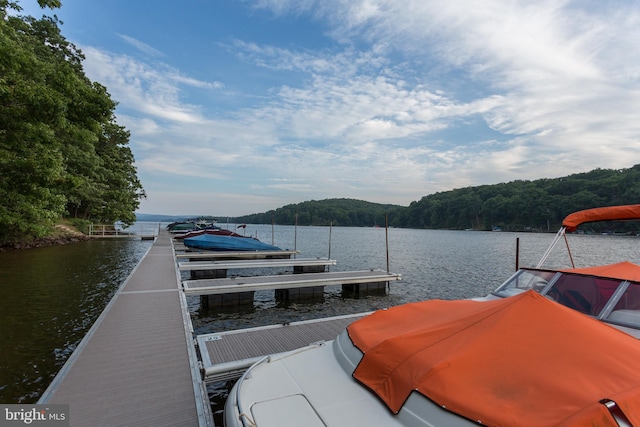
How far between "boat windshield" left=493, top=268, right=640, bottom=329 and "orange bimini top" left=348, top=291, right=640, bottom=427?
143 centimetres

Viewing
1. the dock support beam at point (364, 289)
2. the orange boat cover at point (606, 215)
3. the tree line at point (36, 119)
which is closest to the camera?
the orange boat cover at point (606, 215)

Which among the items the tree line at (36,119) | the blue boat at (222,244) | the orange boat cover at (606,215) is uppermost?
the tree line at (36,119)

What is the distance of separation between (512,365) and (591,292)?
3023mm

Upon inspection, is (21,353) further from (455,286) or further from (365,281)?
(455,286)

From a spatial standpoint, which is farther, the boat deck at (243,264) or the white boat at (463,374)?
the boat deck at (243,264)

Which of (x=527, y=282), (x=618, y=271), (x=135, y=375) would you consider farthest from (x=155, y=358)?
(x=618, y=271)

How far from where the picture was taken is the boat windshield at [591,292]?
159 inches

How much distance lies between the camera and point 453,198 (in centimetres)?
11662

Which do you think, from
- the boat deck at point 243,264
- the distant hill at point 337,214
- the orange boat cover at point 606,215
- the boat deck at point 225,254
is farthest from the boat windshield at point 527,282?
the distant hill at point 337,214

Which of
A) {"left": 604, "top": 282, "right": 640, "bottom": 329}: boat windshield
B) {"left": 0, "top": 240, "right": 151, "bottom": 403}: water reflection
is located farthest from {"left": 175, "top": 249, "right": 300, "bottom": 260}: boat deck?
{"left": 604, "top": 282, "right": 640, "bottom": 329}: boat windshield

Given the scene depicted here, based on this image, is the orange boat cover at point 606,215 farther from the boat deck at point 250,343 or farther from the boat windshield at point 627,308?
the boat deck at point 250,343

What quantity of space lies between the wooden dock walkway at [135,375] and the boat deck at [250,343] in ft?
0.88

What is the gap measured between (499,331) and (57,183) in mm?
15116

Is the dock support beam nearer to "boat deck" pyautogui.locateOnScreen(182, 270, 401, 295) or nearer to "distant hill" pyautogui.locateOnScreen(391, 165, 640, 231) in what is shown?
"boat deck" pyautogui.locateOnScreen(182, 270, 401, 295)
